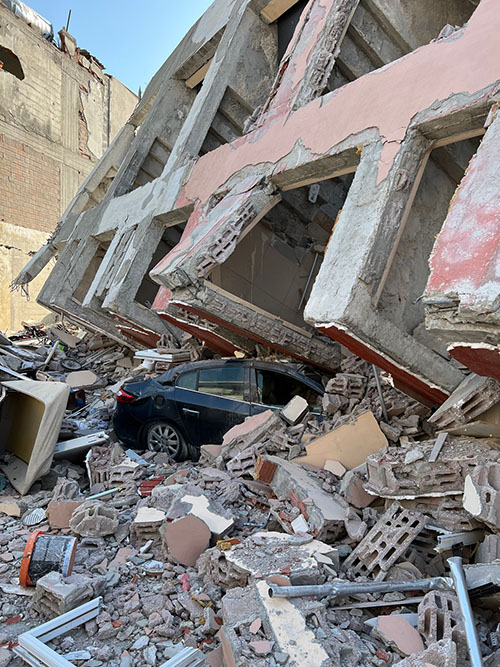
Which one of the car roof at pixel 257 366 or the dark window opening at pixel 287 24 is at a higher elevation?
the dark window opening at pixel 287 24

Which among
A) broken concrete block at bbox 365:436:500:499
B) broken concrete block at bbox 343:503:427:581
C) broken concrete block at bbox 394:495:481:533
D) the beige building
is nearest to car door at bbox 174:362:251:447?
broken concrete block at bbox 365:436:500:499

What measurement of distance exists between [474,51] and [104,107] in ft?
87.4

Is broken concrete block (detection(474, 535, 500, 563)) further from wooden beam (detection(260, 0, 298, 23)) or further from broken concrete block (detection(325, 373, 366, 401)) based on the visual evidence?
wooden beam (detection(260, 0, 298, 23))

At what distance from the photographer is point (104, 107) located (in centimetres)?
2664

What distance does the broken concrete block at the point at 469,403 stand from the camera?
14.3ft

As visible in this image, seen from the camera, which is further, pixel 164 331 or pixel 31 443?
pixel 164 331

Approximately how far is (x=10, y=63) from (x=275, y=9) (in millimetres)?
16647

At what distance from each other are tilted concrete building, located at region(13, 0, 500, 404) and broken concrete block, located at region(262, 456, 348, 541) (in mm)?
1553

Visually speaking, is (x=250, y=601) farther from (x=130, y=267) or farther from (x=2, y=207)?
(x=2, y=207)

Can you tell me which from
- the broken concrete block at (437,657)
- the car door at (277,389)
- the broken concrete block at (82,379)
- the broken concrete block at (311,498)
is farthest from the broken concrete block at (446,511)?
the broken concrete block at (82,379)

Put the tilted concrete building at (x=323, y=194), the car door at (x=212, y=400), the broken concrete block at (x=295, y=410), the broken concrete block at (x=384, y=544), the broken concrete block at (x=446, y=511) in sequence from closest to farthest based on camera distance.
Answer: the broken concrete block at (x=384, y=544) < the broken concrete block at (x=446, y=511) < the tilted concrete building at (x=323, y=194) < the broken concrete block at (x=295, y=410) < the car door at (x=212, y=400)

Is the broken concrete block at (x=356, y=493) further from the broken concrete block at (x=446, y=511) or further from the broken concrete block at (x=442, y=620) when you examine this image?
the broken concrete block at (x=442, y=620)

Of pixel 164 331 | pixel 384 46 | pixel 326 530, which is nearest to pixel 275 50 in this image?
pixel 384 46

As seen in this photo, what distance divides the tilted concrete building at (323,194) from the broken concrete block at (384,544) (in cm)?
152
